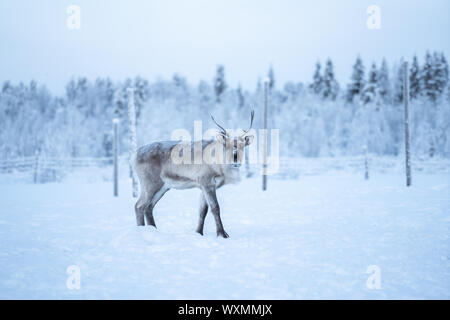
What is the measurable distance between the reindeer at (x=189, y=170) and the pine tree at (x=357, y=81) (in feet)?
141

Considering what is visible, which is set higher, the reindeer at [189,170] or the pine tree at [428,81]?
the pine tree at [428,81]

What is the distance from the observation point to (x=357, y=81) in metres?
46.3

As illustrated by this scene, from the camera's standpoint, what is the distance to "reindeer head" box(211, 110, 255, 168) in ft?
18.7


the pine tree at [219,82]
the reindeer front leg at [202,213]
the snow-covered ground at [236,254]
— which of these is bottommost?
the snow-covered ground at [236,254]

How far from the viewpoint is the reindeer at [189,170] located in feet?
19.9

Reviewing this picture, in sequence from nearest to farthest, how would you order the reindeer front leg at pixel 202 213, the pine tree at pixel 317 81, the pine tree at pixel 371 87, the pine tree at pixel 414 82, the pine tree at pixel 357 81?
the reindeer front leg at pixel 202 213
the pine tree at pixel 414 82
the pine tree at pixel 371 87
the pine tree at pixel 357 81
the pine tree at pixel 317 81

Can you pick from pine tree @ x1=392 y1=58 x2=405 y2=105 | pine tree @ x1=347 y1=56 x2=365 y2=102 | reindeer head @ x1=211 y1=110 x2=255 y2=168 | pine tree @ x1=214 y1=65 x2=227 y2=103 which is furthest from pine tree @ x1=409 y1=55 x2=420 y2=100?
reindeer head @ x1=211 y1=110 x2=255 y2=168

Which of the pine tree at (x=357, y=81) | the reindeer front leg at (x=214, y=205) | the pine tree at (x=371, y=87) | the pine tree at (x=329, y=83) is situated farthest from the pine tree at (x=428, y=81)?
the reindeer front leg at (x=214, y=205)

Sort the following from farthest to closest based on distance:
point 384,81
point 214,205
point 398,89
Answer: point 384,81 → point 398,89 → point 214,205

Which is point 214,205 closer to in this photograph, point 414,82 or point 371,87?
point 414,82

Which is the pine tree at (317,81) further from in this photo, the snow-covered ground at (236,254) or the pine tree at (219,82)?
the snow-covered ground at (236,254)

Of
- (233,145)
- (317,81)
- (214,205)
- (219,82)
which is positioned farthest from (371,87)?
(214,205)

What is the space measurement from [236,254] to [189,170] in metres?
Result: 1.83
